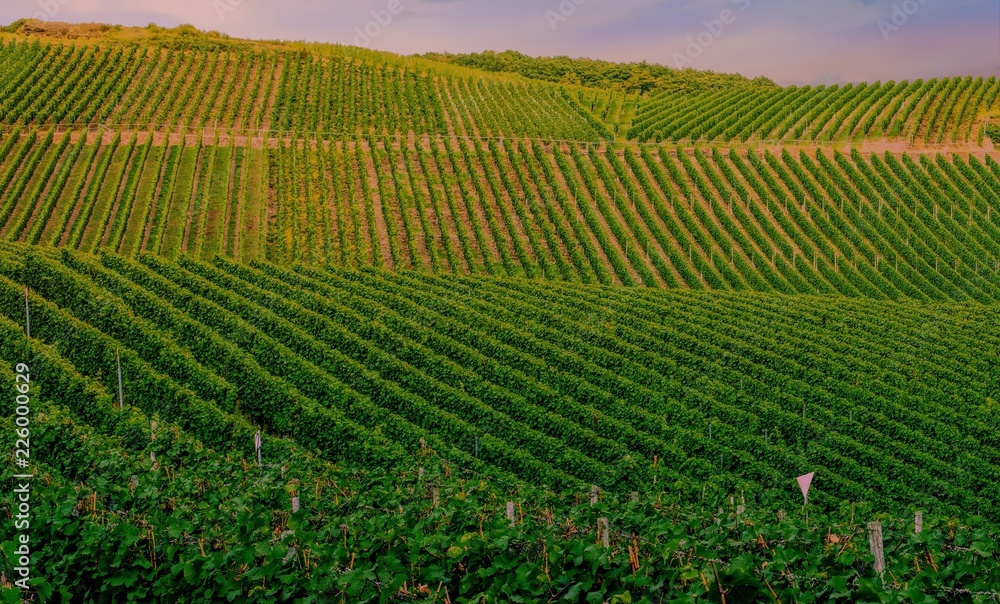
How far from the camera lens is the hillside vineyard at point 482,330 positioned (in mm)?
8328

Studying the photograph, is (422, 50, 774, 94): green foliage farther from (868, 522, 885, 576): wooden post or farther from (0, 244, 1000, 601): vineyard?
(868, 522, 885, 576): wooden post

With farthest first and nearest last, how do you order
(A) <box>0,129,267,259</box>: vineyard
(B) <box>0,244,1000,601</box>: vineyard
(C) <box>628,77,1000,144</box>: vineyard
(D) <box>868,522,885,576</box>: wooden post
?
(C) <box>628,77,1000,144</box>: vineyard
(A) <box>0,129,267,259</box>: vineyard
(B) <box>0,244,1000,601</box>: vineyard
(D) <box>868,522,885,576</box>: wooden post

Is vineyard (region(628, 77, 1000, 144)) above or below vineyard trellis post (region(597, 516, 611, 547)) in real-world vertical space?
above

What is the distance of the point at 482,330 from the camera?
26.6 meters

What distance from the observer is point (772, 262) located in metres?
45.1

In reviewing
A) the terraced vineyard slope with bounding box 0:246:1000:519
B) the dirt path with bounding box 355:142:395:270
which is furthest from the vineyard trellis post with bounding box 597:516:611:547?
the dirt path with bounding box 355:142:395:270

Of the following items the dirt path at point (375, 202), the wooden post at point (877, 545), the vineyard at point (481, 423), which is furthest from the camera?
the dirt path at point (375, 202)

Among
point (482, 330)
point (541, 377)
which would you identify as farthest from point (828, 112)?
point (541, 377)

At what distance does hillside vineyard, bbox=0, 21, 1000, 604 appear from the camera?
8328 mm

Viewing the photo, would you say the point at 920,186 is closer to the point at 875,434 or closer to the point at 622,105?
the point at 622,105

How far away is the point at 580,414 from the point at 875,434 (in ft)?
23.4

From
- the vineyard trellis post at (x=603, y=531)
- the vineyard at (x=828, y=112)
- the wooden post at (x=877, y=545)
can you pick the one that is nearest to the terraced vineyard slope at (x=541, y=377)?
the vineyard trellis post at (x=603, y=531)

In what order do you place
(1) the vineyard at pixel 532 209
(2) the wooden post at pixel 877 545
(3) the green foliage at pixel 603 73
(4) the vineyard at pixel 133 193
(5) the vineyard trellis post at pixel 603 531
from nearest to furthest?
(2) the wooden post at pixel 877 545 < (5) the vineyard trellis post at pixel 603 531 < (4) the vineyard at pixel 133 193 < (1) the vineyard at pixel 532 209 < (3) the green foliage at pixel 603 73

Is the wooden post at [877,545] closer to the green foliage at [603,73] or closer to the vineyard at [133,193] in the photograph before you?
the vineyard at [133,193]
